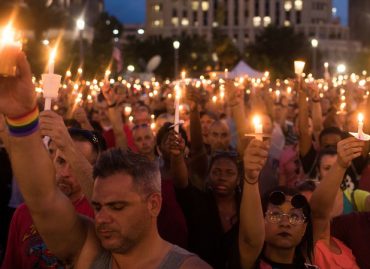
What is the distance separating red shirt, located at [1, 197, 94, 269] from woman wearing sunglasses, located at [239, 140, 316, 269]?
0.83 m

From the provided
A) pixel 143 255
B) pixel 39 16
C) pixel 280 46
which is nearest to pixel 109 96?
pixel 143 255

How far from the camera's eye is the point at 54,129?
11.1 ft

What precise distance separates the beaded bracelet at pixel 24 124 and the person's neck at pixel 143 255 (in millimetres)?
612

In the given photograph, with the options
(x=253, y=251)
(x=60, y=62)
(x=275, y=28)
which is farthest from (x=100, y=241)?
(x=275, y=28)

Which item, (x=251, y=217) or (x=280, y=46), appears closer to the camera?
(x=251, y=217)

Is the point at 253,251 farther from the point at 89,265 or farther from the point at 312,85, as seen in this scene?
the point at 312,85

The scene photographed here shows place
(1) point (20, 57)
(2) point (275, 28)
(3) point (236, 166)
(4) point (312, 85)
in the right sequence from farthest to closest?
(2) point (275, 28), (4) point (312, 85), (3) point (236, 166), (1) point (20, 57)

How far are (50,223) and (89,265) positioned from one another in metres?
0.24

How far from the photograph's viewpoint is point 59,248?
2957 mm

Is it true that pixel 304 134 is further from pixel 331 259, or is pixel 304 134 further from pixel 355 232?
pixel 331 259

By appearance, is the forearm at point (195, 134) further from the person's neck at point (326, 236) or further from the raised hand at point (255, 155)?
the raised hand at point (255, 155)

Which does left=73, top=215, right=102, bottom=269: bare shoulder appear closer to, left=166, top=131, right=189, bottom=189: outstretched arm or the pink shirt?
the pink shirt

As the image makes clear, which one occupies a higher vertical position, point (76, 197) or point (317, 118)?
point (317, 118)

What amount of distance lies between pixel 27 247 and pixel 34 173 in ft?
3.35
